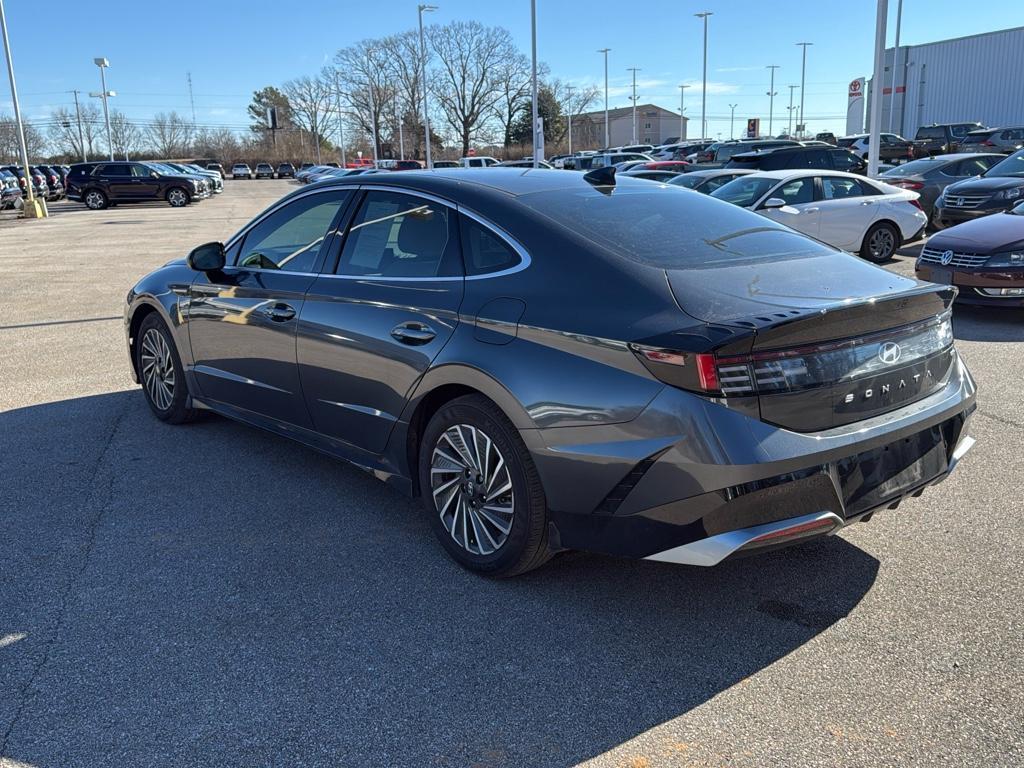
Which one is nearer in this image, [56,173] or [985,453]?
[985,453]

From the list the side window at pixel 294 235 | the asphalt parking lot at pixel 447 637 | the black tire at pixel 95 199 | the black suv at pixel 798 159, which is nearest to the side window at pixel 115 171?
the black tire at pixel 95 199

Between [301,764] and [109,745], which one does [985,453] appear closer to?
[301,764]


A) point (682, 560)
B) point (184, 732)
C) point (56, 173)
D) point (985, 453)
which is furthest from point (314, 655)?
point (56, 173)

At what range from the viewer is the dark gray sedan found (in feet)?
55.4

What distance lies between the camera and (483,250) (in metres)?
3.65

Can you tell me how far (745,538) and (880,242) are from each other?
11.9 metres

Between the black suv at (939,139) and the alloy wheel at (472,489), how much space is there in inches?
1426

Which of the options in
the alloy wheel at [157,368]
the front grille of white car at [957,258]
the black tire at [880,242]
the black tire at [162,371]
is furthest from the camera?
the black tire at [880,242]

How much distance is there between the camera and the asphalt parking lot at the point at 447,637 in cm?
260

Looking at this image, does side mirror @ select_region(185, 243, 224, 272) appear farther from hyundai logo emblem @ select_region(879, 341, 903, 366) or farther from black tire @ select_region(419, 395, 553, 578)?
hyundai logo emblem @ select_region(879, 341, 903, 366)

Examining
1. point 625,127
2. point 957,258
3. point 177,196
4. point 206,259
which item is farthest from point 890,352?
point 625,127

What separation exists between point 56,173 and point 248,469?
46712 mm

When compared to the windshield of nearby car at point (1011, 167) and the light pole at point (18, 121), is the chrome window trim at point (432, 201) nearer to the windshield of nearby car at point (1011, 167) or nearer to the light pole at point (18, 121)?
the windshield of nearby car at point (1011, 167)

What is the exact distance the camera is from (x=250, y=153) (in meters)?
108
